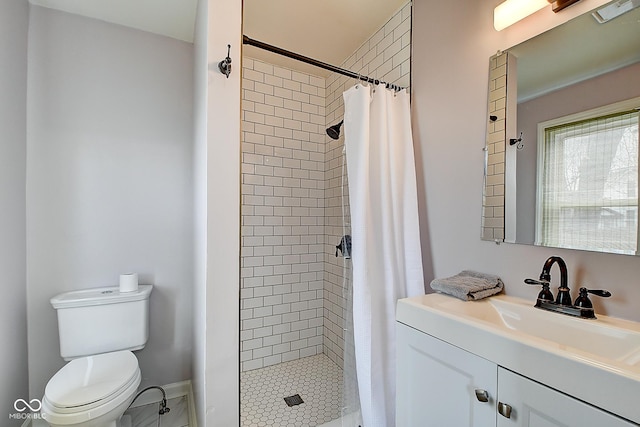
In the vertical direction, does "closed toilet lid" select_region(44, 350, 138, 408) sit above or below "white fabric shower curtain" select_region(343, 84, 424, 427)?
below

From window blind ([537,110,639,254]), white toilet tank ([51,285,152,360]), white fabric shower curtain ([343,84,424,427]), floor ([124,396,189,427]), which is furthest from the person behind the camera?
floor ([124,396,189,427])

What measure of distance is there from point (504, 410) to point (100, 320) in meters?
2.07

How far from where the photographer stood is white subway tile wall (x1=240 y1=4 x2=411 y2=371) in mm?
2346

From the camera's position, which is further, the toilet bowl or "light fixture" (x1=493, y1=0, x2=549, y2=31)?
the toilet bowl

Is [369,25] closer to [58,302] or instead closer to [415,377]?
[415,377]

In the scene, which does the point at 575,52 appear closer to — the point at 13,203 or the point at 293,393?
the point at 293,393

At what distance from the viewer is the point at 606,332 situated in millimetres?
883

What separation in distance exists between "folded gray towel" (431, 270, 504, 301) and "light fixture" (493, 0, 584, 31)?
1.10 m

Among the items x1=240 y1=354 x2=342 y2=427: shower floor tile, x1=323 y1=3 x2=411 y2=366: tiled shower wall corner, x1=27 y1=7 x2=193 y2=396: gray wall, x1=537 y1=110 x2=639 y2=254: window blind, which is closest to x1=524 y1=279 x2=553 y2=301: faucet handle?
x1=537 y1=110 x2=639 y2=254: window blind

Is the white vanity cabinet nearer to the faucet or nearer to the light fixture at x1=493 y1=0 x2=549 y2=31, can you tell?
the faucet

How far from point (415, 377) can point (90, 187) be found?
7.20ft

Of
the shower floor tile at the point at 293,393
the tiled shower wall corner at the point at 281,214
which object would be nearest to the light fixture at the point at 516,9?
the tiled shower wall corner at the point at 281,214

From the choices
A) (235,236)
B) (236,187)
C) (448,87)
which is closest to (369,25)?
(448,87)

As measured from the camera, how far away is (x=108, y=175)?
1.91 metres
